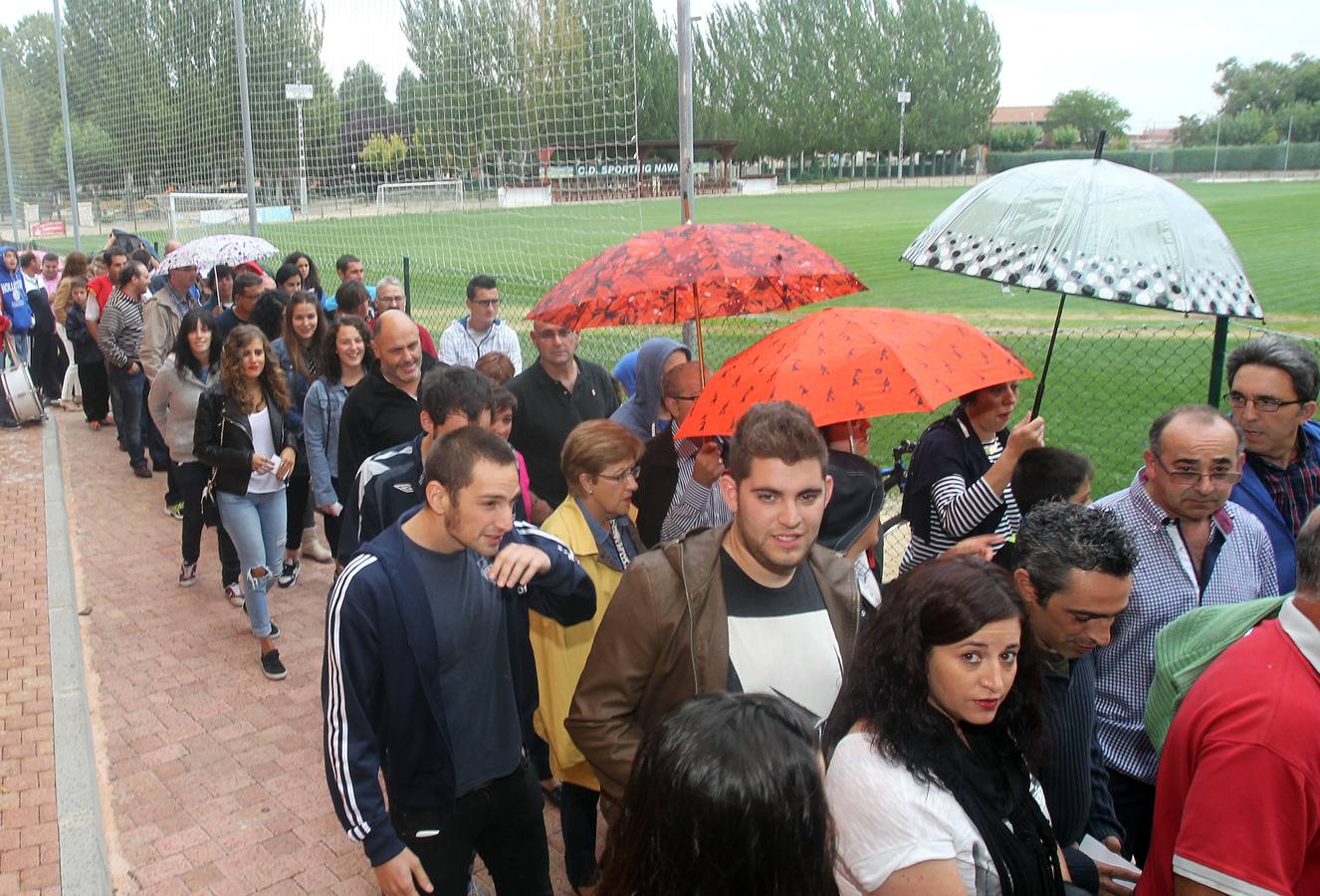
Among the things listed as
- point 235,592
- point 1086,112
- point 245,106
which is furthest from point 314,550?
point 1086,112

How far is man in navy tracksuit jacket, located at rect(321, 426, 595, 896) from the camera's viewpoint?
9.00 feet

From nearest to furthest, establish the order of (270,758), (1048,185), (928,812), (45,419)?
(928,812) < (1048,185) < (270,758) < (45,419)

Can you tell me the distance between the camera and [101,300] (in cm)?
1098

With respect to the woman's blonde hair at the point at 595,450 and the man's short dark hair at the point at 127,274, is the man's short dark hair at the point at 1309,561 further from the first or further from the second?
the man's short dark hair at the point at 127,274

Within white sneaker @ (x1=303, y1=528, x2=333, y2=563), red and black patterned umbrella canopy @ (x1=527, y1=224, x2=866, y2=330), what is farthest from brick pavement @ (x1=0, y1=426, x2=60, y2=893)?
red and black patterned umbrella canopy @ (x1=527, y1=224, x2=866, y2=330)

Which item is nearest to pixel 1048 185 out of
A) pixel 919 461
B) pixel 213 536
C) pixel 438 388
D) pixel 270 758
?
pixel 919 461

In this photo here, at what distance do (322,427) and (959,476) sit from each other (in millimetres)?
3879

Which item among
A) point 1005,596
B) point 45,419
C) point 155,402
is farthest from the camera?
point 45,419

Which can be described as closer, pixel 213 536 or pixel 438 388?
pixel 438 388

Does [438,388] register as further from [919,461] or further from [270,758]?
[270,758]

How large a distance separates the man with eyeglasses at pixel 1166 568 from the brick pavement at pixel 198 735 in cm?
209

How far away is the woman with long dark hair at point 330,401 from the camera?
611cm

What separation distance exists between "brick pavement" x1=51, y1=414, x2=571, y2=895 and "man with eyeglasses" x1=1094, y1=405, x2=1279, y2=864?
6.85ft

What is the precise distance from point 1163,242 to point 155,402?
6.10 metres
